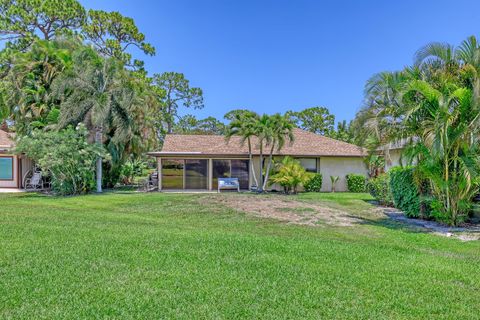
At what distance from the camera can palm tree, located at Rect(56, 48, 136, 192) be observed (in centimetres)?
1942

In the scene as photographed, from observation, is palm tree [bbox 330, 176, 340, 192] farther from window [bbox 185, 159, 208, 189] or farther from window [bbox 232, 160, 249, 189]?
window [bbox 185, 159, 208, 189]

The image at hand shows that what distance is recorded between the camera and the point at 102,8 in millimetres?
29094

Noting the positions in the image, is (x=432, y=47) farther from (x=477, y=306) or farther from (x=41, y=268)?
(x=41, y=268)

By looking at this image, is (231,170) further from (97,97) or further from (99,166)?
(97,97)

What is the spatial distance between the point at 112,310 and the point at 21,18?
3197cm

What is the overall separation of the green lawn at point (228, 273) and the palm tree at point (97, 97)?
38.5 ft

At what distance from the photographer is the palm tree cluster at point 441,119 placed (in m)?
9.21

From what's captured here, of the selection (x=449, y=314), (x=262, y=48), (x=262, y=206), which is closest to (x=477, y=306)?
(x=449, y=314)

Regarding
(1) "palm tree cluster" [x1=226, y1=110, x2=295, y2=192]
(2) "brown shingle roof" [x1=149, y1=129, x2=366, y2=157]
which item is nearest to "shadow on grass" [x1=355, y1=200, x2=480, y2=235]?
(1) "palm tree cluster" [x1=226, y1=110, x2=295, y2=192]

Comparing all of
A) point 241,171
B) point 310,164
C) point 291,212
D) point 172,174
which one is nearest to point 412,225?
point 291,212

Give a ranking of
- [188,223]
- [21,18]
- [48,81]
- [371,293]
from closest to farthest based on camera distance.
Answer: [371,293]
[188,223]
[48,81]
[21,18]

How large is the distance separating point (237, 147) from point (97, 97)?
9374 mm

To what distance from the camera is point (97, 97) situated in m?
19.7

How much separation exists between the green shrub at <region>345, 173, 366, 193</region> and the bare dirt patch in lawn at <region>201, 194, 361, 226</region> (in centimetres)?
928
